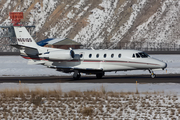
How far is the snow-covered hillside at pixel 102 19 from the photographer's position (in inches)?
3866

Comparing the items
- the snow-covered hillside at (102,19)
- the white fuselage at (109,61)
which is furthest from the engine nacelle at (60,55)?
the snow-covered hillside at (102,19)

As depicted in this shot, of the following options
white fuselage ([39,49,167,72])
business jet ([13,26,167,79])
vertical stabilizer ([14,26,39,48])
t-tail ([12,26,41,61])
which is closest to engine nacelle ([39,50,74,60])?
business jet ([13,26,167,79])

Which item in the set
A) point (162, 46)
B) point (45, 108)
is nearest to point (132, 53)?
point (45, 108)

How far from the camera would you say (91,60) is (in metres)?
29.5

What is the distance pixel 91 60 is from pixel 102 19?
280 feet

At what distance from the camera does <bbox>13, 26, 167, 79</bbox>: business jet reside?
92.5 feet

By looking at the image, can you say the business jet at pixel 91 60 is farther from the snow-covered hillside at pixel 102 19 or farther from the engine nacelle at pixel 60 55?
the snow-covered hillside at pixel 102 19

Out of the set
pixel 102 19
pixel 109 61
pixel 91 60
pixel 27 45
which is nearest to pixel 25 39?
pixel 27 45

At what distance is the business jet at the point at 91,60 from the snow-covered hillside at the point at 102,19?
67.4m

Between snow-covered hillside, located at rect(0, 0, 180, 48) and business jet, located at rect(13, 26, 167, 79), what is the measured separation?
6735 cm

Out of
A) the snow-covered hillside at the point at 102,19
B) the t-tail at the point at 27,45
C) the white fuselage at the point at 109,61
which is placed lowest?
the white fuselage at the point at 109,61

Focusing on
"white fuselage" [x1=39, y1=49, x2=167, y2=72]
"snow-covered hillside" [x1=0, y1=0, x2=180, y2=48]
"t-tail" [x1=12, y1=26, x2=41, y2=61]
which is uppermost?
"snow-covered hillside" [x1=0, y1=0, x2=180, y2=48]

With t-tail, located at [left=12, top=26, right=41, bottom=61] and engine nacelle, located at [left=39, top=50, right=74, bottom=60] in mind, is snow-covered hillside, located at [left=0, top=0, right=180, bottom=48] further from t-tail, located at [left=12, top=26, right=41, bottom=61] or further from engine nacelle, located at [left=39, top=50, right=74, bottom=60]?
engine nacelle, located at [left=39, top=50, right=74, bottom=60]

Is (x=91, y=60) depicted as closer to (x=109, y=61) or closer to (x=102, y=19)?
(x=109, y=61)
